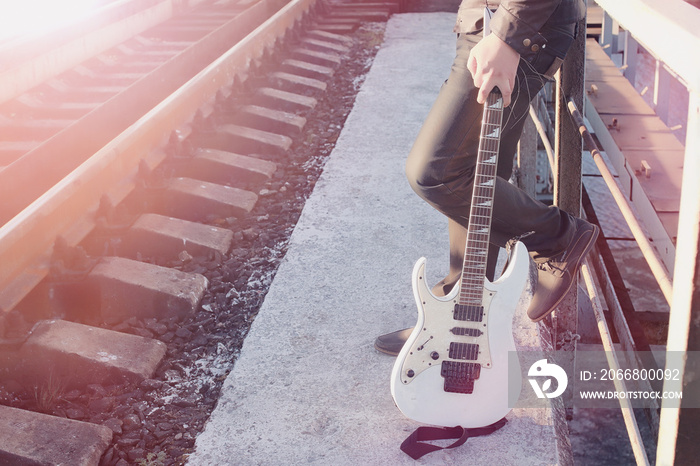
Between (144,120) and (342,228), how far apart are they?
5.04 feet

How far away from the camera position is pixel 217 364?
3.19 m

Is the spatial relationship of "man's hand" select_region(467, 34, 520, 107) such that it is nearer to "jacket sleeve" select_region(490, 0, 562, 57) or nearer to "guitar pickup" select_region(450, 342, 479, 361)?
"jacket sleeve" select_region(490, 0, 562, 57)

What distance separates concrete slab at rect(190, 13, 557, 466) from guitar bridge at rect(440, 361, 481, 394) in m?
0.24

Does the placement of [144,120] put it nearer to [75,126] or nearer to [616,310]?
[75,126]

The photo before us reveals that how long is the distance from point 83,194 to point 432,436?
230 centimetres

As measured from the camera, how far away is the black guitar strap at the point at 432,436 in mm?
2498

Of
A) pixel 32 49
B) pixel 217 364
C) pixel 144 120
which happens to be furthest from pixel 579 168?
pixel 32 49

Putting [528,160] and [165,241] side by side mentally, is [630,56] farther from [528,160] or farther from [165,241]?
[165,241]

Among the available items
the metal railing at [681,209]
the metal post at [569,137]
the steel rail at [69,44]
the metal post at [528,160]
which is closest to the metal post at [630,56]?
the metal post at [528,160]

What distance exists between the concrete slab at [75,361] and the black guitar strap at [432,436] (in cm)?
116

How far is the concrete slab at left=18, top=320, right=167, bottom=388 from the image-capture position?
299 centimetres

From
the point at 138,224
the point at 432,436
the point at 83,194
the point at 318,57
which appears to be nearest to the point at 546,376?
the point at 432,436

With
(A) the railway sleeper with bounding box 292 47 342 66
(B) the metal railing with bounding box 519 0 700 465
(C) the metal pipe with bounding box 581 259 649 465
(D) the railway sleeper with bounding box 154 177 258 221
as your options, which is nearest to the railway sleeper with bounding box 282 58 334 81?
(A) the railway sleeper with bounding box 292 47 342 66

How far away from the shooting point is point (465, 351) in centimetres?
245
